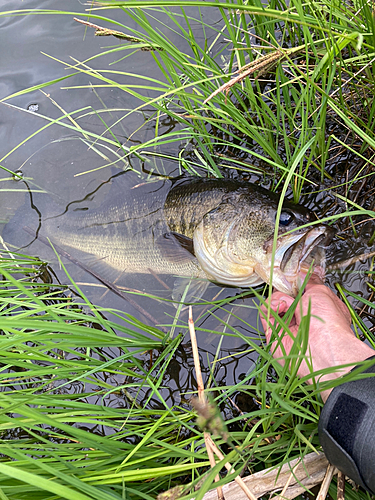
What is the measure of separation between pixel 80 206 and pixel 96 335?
196cm

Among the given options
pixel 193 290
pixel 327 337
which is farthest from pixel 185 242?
pixel 327 337

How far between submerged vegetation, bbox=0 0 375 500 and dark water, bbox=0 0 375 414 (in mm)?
52

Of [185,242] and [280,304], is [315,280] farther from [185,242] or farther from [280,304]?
[185,242]

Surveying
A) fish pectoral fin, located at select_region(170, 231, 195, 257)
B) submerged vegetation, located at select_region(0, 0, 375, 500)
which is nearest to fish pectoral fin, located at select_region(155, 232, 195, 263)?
fish pectoral fin, located at select_region(170, 231, 195, 257)

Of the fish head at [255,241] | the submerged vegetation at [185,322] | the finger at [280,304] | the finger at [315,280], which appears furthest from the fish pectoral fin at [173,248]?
the finger at [315,280]

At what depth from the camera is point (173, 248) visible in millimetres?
3092

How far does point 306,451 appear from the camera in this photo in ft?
6.58

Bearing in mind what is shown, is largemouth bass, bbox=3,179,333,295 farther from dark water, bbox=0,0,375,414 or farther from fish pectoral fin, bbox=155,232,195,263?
dark water, bbox=0,0,375,414

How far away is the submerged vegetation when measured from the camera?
185 centimetres

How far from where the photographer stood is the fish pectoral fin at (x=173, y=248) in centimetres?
306

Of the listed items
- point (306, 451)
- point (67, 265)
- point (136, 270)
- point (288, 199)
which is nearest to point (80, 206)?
point (67, 265)

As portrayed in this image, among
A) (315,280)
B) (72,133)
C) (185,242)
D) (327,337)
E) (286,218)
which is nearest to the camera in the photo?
(327,337)

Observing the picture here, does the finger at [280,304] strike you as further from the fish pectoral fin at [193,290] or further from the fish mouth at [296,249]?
the fish pectoral fin at [193,290]

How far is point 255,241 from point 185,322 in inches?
35.6
